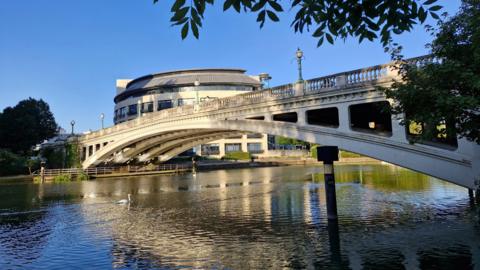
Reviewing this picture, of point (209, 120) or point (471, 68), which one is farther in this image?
point (209, 120)

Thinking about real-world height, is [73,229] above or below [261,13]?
below

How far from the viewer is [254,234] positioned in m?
14.3

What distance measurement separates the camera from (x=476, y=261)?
9.94m

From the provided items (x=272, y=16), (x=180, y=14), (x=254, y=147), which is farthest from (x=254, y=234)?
(x=254, y=147)

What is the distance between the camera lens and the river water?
1091 centimetres

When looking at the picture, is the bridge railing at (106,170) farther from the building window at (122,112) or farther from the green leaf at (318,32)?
the green leaf at (318,32)

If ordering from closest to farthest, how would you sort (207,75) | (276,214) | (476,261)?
(476,261) < (276,214) < (207,75)

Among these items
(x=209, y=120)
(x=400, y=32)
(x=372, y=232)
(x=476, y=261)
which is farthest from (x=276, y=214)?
(x=209, y=120)

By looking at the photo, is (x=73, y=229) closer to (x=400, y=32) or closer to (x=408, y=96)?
(x=408, y=96)

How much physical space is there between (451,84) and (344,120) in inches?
427

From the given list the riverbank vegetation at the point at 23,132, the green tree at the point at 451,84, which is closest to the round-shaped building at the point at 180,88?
the riverbank vegetation at the point at 23,132

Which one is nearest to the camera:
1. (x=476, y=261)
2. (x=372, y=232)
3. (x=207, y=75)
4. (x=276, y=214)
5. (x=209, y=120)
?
(x=476, y=261)

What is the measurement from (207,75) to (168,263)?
314 ft

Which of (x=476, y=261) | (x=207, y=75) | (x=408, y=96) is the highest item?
(x=207, y=75)
